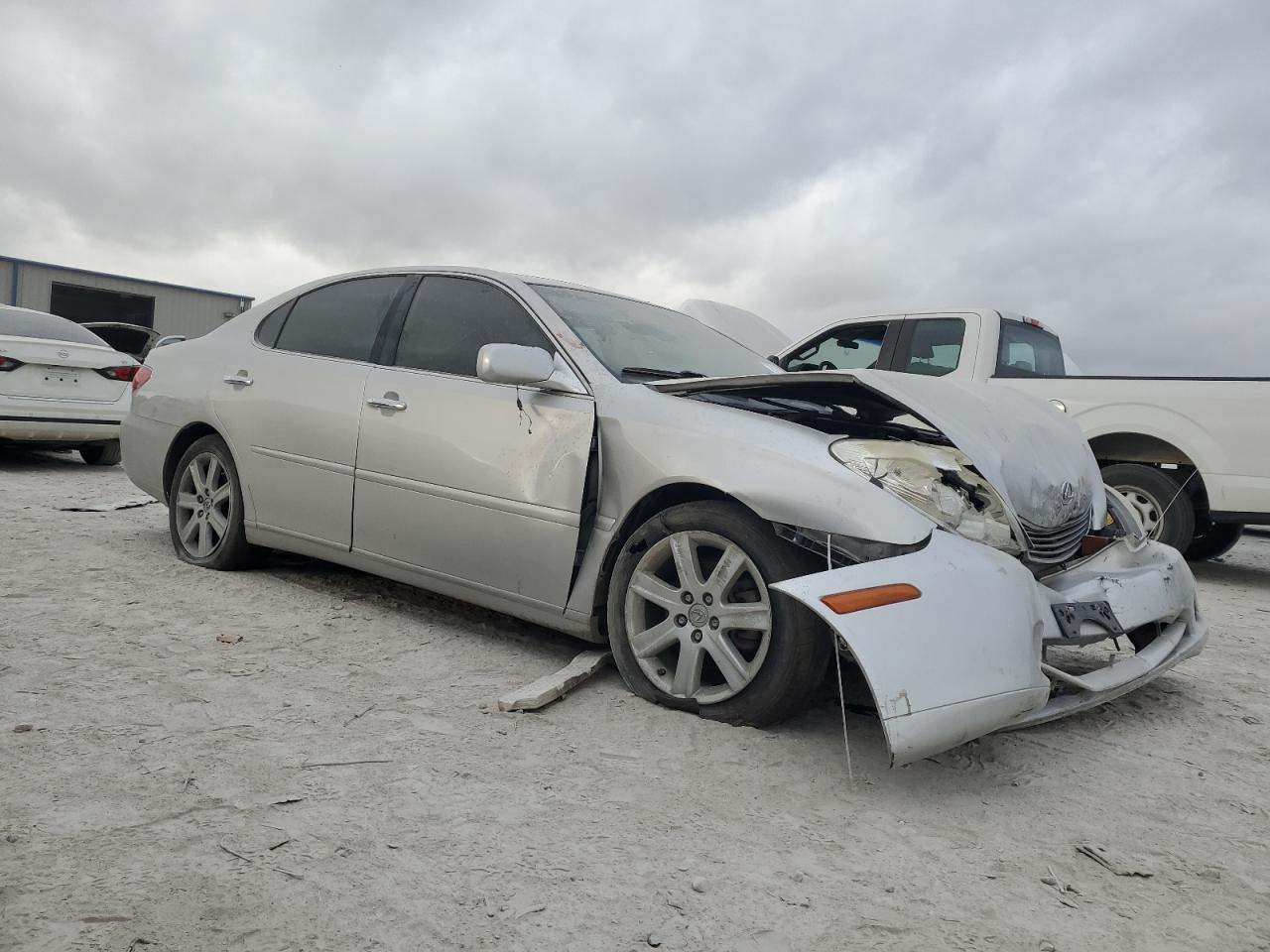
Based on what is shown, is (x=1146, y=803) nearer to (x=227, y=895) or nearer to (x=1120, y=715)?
(x=1120, y=715)

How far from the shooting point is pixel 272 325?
4.46 meters

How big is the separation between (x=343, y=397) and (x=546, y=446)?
1129 millimetres

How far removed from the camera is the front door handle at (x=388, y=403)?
3652mm

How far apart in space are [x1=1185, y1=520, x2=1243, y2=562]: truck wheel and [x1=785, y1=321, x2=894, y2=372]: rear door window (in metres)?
2.84

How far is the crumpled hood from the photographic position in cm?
278

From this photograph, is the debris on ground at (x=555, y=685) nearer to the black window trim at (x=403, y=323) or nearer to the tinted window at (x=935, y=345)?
the black window trim at (x=403, y=323)

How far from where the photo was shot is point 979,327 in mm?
6613

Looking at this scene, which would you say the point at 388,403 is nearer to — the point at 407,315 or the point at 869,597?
the point at 407,315

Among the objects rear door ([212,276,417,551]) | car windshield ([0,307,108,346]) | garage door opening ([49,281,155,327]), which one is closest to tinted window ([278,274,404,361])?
rear door ([212,276,417,551])

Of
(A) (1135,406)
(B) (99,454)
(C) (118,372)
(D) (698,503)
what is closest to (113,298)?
(B) (99,454)

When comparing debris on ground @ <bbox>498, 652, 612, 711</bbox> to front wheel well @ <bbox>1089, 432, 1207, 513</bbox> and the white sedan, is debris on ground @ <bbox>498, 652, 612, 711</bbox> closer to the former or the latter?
front wheel well @ <bbox>1089, 432, 1207, 513</bbox>

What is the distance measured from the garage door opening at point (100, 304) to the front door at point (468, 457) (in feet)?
80.8

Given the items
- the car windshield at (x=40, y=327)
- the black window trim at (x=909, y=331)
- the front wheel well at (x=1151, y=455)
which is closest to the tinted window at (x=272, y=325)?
the black window trim at (x=909, y=331)

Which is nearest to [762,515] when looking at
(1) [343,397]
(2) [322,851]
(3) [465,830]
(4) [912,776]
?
(4) [912,776]
